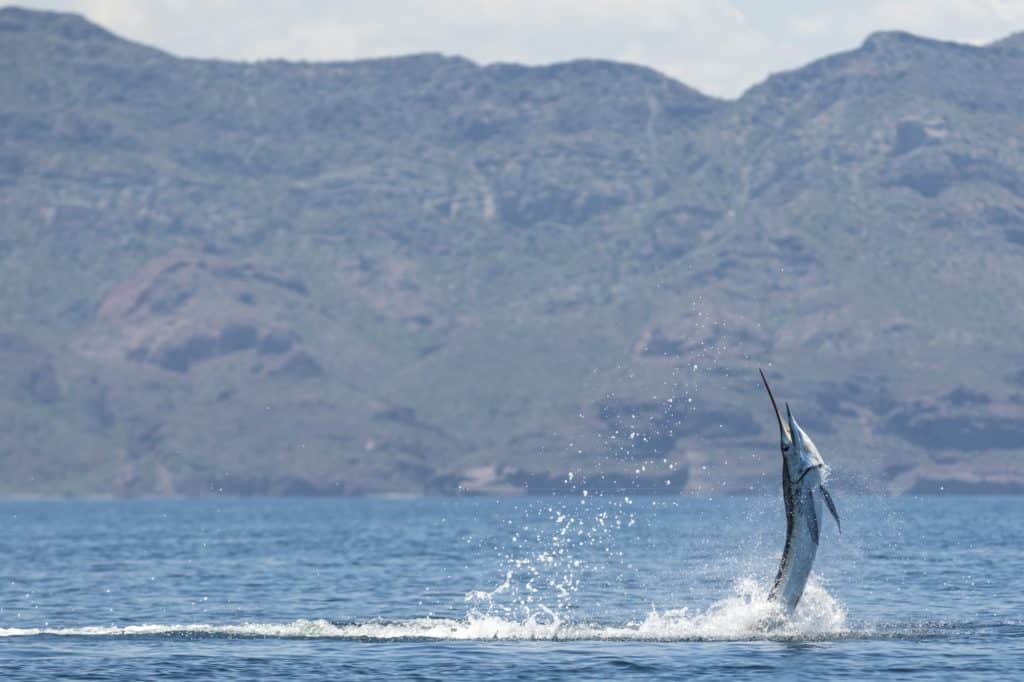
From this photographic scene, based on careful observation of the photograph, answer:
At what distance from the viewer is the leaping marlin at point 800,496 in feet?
145

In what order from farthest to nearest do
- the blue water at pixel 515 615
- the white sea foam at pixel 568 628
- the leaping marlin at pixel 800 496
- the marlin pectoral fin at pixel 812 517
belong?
1. the white sea foam at pixel 568 628
2. the blue water at pixel 515 615
3. the marlin pectoral fin at pixel 812 517
4. the leaping marlin at pixel 800 496

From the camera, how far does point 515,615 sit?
63094 mm

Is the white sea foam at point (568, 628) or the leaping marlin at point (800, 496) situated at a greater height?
the leaping marlin at point (800, 496)

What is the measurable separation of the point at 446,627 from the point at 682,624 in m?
6.73

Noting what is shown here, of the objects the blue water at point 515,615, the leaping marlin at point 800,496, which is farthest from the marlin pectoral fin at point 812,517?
the blue water at point 515,615

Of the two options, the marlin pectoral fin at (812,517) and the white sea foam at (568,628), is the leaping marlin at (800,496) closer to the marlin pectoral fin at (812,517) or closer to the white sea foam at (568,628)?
the marlin pectoral fin at (812,517)

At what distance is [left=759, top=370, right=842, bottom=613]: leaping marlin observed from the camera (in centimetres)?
4425

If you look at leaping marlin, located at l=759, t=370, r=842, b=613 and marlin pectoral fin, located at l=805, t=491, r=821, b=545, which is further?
marlin pectoral fin, located at l=805, t=491, r=821, b=545

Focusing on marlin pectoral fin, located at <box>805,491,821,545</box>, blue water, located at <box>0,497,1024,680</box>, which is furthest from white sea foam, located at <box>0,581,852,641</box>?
marlin pectoral fin, located at <box>805,491,821,545</box>

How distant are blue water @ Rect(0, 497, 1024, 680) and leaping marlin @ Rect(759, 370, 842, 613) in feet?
8.02

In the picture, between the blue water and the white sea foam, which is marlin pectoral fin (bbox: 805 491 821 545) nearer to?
the blue water

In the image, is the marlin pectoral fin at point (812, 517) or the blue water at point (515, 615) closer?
the marlin pectoral fin at point (812, 517)

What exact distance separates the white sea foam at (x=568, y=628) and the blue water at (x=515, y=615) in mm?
92

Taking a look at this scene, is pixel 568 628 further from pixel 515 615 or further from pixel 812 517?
pixel 812 517
